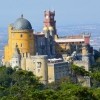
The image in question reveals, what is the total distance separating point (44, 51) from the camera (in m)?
78.1

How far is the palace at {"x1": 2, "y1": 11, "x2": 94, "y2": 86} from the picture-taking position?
229 ft

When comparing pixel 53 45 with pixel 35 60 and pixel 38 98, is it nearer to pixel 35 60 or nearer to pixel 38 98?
pixel 35 60

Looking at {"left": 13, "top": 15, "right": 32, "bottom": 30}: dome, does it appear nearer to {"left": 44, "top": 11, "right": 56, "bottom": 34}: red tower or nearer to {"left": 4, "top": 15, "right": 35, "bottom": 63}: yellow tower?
{"left": 4, "top": 15, "right": 35, "bottom": 63}: yellow tower

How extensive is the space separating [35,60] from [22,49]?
4565mm

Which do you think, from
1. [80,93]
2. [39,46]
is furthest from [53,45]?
[80,93]

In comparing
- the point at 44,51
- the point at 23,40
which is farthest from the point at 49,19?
the point at 23,40

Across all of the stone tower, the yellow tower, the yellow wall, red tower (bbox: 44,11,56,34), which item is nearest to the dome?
the yellow tower

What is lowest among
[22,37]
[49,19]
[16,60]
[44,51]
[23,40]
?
[16,60]

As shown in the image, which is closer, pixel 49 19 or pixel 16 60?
pixel 16 60

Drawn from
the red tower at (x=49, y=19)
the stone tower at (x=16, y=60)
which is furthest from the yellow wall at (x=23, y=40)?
the red tower at (x=49, y=19)

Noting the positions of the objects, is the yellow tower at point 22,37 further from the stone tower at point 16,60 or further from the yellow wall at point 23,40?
the stone tower at point 16,60

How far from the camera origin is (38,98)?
40344 mm

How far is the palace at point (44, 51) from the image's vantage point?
69.9 metres

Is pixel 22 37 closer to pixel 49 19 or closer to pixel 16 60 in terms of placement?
pixel 16 60
